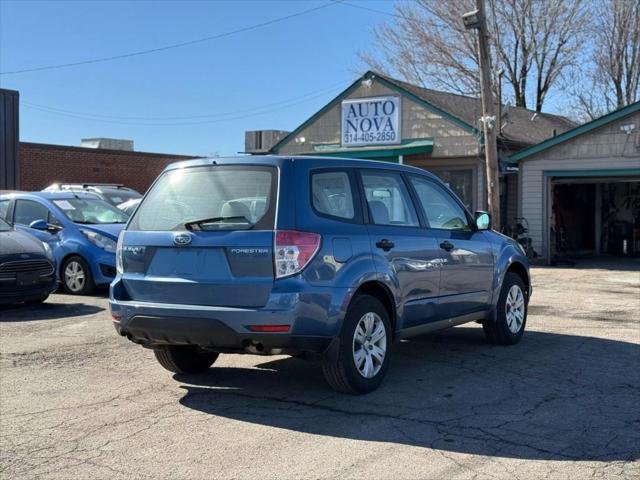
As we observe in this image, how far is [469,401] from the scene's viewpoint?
5828 millimetres

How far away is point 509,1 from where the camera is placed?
31672 millimetres

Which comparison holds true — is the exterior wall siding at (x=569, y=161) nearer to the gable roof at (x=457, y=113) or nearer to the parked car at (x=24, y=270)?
the gable roof at (x=457, y=113)

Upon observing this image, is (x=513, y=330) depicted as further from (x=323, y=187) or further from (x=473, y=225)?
(x=323, y=187)

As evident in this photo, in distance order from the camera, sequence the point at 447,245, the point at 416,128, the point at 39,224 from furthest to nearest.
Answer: the point at 416,128
the point at 39,224
the point at 447,245

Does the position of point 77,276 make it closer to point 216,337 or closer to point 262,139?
point 216,337

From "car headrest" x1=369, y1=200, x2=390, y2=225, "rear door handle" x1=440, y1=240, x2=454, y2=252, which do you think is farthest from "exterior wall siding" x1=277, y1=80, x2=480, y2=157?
"car headrest" x1=369, y1=200, x2=390, y2=225

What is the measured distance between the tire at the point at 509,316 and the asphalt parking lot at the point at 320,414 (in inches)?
6.3

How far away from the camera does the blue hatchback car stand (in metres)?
5.35

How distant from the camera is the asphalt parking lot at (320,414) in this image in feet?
14.8

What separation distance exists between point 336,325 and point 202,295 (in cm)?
101

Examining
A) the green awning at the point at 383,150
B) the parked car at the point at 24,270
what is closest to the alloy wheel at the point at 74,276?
the parked car at the point at 24,270

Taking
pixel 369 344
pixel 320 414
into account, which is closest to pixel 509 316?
pixel 369 344

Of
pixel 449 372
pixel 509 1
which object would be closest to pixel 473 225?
pixel 449 372

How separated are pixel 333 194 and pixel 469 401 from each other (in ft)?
6.37
